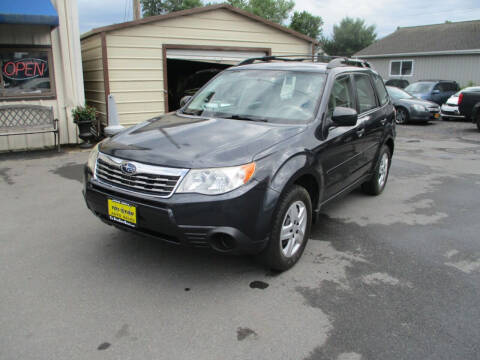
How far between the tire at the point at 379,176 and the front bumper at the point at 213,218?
3.00 metres

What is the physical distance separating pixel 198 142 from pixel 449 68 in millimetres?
27172

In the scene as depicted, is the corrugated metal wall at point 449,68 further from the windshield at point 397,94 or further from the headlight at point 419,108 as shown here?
the headlight at point 419,108

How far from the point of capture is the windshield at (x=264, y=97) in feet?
13.3

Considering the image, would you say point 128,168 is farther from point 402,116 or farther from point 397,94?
point 397,94

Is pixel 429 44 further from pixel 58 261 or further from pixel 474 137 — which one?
pixel 58 261

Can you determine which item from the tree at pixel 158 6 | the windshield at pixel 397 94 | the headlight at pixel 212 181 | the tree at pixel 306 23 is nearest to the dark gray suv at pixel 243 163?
the headlight at pixel 212 181

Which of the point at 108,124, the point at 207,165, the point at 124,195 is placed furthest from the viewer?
the point at 108,124

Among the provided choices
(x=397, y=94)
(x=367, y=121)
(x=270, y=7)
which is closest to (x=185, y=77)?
(x=397, y=94)

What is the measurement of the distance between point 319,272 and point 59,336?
2115 mm

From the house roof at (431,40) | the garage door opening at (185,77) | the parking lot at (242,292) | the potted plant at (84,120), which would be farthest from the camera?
the house roof at (431,40)

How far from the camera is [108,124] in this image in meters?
9.95

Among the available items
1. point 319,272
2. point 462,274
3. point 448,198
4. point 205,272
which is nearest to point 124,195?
point 205,272

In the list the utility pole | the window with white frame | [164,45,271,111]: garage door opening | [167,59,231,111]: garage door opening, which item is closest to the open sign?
[164,45,271,111]: garage door opening

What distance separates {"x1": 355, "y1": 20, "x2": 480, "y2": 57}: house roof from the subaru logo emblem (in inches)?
1051
